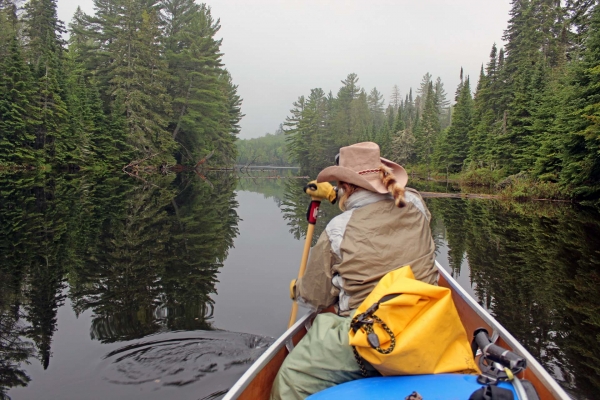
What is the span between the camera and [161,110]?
3647 centimetres

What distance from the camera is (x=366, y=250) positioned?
2330 mm

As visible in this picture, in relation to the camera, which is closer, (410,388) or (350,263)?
(410,388)

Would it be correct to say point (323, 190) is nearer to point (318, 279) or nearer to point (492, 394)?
point (318, 279)

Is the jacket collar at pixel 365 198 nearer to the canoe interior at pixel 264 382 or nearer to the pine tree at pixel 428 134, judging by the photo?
the canoe interior at pixel 264 382

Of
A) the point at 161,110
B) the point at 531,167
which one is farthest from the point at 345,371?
the point at 161,110

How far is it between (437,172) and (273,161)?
91.9m

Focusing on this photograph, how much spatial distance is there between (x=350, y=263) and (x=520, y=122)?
97.2 feet

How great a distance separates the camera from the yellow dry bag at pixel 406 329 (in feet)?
5.92

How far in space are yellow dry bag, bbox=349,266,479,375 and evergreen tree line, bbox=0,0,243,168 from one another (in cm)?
2918

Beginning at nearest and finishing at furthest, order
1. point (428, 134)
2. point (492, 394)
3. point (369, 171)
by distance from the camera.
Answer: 1. point (492, 394)
2. point (369, 171)
3. point (428, 134)

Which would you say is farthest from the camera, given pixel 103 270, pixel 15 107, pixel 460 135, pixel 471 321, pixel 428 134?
pixel 428 134

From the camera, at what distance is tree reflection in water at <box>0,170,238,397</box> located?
175 inches

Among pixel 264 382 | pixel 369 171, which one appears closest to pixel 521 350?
pixel 369 171

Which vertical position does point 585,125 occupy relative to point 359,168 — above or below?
above
